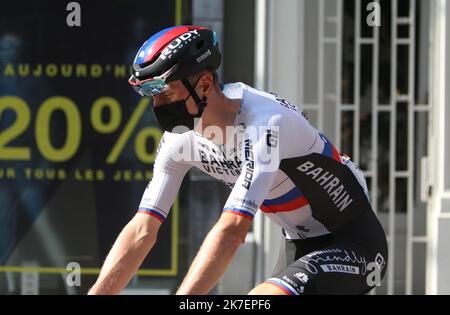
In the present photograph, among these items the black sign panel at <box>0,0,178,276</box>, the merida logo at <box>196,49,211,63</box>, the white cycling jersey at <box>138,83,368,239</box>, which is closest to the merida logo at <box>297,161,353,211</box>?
the white cycling jersey at <box>138,83,368,239</box>

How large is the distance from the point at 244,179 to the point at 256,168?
6 centimetres

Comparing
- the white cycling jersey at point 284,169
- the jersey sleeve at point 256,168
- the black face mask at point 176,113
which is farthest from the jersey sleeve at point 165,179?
the jersey sleeve at point 256,168

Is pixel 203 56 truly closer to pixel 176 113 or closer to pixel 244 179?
pixel 176 113

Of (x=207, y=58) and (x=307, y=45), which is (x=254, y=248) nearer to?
(x=307, y=45)

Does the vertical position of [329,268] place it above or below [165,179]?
below

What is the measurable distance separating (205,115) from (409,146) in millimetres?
3931

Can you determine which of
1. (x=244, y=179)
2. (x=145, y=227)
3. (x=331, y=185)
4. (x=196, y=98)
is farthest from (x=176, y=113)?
(x=331, y=185)

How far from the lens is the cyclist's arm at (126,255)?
3.58 meters

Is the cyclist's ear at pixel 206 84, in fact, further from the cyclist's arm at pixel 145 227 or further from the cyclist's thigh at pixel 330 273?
the cyclist's thigh at pixel 330 273

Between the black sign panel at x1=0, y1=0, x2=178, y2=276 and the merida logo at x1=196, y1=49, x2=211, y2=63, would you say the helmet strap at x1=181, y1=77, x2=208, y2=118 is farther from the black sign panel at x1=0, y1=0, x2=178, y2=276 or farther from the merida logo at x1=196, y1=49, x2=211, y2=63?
the black sign panel at x1=0, y1=0, x2=178, y2=276

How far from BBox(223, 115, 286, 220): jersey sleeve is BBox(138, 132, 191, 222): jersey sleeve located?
1.40 ft

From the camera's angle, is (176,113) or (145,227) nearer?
(176,113)

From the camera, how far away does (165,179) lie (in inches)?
155
